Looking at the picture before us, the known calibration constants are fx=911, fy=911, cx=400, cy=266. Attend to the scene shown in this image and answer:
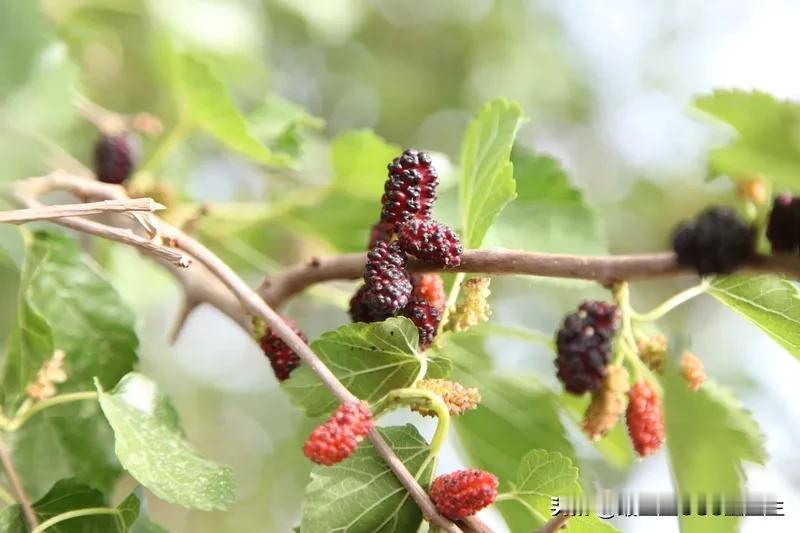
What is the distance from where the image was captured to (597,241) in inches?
29.4

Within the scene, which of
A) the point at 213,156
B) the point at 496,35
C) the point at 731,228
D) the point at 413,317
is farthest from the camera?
the point at 496,35

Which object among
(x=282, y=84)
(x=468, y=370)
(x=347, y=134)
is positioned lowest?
(x=468, y=370)

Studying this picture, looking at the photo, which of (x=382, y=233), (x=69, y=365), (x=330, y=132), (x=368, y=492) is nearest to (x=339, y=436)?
(x=368, y=492)

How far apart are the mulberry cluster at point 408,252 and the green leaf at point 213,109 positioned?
22 centimetres

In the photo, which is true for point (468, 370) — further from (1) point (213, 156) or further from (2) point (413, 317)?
(1) point (213, 156)

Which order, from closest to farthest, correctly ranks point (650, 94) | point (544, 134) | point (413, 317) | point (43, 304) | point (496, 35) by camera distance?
point (413, 317) → point (43, 304) → point (496, 35) → point (544, 134) → point (650, 94)

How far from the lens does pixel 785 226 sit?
408 mm

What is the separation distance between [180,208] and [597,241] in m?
0.38

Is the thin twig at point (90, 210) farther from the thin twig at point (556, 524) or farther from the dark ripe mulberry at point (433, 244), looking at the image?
the thin twig at point (556, 524)

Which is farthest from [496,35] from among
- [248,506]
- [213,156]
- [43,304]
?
[43,304]

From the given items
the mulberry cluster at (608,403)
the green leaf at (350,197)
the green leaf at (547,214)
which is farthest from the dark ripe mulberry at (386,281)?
the green leaf at (350,197)

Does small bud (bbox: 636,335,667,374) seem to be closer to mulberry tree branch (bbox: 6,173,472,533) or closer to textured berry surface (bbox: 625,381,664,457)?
textured berry surface (bbox: 625,381,664,457)

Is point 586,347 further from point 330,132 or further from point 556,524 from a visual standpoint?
point 330,132

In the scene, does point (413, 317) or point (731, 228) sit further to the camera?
point (413, 317)
